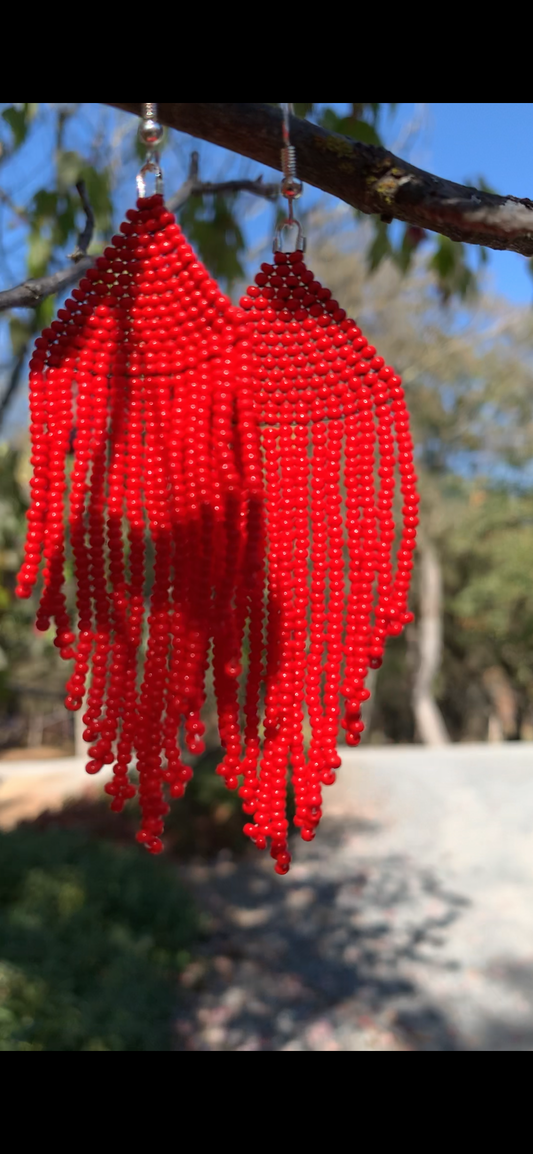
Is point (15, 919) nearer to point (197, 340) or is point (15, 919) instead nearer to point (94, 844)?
point (94, 844)

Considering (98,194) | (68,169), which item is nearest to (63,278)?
(98,194)

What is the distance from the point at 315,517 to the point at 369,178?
458 millimetres

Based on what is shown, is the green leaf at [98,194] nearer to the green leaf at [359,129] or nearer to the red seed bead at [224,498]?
the green leaf at [359,129]

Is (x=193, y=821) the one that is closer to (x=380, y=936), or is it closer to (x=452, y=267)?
(x=380, y=936)

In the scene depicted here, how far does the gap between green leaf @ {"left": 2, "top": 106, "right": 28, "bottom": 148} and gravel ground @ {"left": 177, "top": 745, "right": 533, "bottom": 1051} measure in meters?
3.58

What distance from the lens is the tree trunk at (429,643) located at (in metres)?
12.9

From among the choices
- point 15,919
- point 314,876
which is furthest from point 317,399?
point 314,876

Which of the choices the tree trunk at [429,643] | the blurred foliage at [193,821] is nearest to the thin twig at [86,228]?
the blurred foliage at [193,821]

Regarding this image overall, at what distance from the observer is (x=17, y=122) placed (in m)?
2.10

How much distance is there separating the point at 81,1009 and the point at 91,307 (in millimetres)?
3140

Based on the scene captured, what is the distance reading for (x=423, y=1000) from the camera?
4488mm

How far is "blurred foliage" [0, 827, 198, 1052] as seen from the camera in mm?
3354

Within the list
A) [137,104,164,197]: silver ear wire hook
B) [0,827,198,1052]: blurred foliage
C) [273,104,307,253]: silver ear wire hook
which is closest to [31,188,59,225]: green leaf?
[137,104,164,197]: silver ear wire hook

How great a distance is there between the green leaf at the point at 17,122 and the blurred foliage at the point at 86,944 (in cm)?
276
